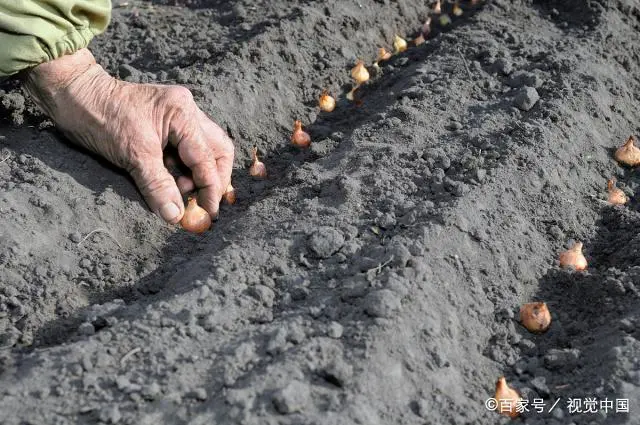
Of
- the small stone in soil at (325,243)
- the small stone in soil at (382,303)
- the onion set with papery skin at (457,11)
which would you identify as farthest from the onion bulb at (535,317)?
the onion set with papery skin at (457,11)

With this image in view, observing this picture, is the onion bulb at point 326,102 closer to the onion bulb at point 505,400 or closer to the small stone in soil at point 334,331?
the small stone in soil at point 334,331

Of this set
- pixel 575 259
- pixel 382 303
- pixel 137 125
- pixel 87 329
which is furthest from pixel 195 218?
pixel 575 259

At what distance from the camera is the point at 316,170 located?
340 cm

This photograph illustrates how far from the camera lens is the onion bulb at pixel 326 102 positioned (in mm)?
4129

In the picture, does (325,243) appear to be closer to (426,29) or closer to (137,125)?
(137,125)

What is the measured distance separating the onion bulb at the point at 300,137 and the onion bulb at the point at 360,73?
698 mm

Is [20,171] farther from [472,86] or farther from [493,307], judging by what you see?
[472,86]

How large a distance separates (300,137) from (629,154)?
5.32ft

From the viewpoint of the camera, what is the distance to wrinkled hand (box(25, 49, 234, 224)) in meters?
3.11

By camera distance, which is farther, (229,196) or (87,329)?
(229,196)

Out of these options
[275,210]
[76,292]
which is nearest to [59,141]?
[76,292]

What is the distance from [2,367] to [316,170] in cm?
159

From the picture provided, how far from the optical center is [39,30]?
301cm

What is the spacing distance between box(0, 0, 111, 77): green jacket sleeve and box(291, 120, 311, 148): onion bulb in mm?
1107
